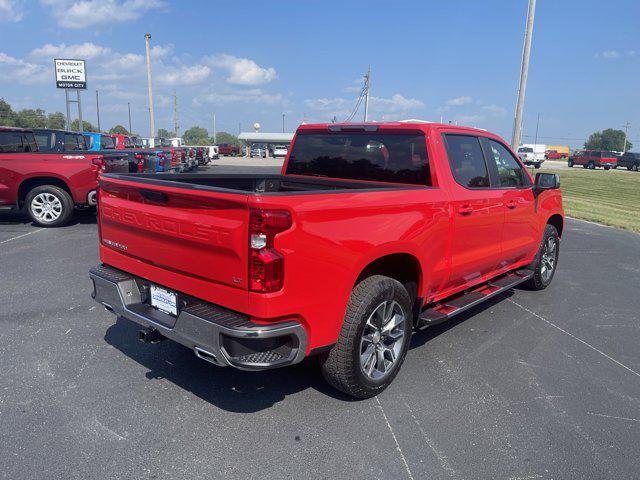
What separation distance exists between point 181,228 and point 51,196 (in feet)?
24.3

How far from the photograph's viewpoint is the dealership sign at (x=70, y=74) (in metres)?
37.5

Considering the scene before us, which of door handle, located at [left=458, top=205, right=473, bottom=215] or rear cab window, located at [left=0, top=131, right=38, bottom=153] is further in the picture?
rear cab window, located at [left=0, top=131, right=38, bottom=153]

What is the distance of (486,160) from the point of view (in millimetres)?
4625

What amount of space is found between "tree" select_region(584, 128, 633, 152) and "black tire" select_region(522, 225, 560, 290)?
14636cm

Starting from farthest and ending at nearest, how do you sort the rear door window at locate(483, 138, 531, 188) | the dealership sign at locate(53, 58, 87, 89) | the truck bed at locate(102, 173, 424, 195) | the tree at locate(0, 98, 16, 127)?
the tree at locate(0, 98, 16, 127) → the dealership sign at locate(53, 58, 87, 89) → the rear door window at locate(483, 138, 531, 188) → the truck bed at locate(102, 173, 424, 195)

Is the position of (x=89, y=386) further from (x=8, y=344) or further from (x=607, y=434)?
(x=607, y=434)

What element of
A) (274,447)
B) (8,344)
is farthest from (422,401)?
(8,344)

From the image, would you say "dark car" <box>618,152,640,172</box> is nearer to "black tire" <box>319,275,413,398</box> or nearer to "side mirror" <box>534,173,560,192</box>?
"side mirror" <box>534,173,560,192</box>

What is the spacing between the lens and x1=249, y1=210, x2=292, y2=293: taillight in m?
2.54

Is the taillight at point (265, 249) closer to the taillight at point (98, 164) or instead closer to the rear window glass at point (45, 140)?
the taillight at point (98, 164)

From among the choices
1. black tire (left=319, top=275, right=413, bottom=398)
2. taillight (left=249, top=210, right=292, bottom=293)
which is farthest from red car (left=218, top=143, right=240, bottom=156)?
taillight (left=249, top=210, right=292, bottom=293)

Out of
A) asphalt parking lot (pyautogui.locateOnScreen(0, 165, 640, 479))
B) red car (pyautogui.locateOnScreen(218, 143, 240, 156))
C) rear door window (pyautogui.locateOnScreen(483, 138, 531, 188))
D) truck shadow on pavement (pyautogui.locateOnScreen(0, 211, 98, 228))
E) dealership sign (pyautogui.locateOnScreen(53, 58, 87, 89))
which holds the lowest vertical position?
asphalt parking lot (pyautogui.locateOnScreen(0, 165, 640, 479))

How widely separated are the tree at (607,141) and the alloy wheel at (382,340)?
14991 cm

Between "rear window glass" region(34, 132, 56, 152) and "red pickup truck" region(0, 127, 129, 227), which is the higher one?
"rear window glass" region(34, 132, 56, 152)
